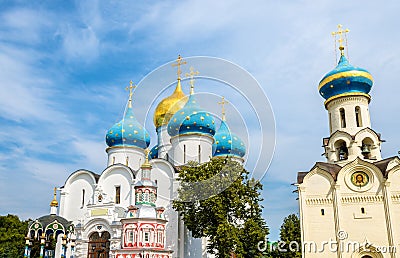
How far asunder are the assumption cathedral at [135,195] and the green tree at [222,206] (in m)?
2.27

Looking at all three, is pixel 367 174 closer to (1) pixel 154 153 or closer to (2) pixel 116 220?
(2) pixel 116 220

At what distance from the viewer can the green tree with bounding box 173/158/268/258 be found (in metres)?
19.8

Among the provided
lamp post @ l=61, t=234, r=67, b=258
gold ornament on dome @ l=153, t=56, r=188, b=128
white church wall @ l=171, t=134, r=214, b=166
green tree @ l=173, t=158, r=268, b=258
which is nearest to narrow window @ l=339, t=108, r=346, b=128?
green tree @ l=173, t=158, r=268, b=258

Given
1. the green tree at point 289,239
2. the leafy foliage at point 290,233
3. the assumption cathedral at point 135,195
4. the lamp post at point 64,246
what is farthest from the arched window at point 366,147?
the lamp post at point 64,246

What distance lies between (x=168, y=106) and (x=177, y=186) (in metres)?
8.40

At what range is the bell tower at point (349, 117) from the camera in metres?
21.7

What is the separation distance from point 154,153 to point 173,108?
3.83 meters

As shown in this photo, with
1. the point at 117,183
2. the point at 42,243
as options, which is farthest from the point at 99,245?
the point at 117,183

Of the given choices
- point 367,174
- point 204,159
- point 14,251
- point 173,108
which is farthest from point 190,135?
point 14,251

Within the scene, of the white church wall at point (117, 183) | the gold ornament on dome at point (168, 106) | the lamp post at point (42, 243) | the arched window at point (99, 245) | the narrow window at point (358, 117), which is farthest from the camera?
the gold ornament on dome at point (168, 106)

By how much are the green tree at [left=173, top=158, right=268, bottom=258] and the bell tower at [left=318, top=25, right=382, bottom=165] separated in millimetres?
4864

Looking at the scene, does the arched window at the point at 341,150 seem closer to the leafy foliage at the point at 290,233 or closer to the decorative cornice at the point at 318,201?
the decorative cornice at the point at 318,201

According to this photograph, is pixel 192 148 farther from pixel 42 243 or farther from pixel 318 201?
pixel 42 243

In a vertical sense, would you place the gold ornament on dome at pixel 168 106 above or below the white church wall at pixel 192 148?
above
